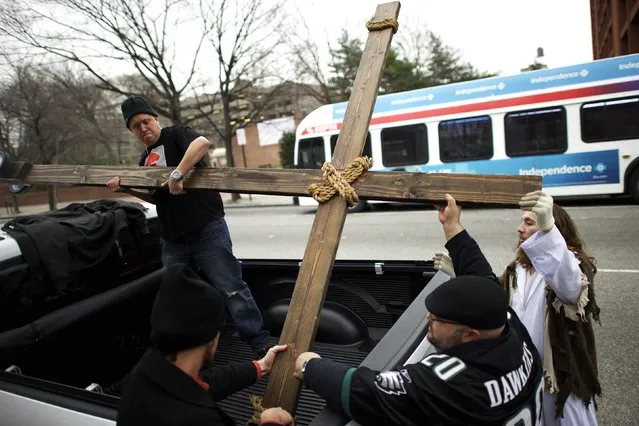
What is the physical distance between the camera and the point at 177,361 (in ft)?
4.42

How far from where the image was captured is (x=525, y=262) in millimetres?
2250

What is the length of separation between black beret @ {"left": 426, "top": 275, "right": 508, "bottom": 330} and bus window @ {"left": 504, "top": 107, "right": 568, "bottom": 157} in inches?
449

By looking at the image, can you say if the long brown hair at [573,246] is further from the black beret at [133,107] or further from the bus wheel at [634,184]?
the bus wheel at [634,184]

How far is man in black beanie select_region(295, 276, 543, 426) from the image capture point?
3.97 feet

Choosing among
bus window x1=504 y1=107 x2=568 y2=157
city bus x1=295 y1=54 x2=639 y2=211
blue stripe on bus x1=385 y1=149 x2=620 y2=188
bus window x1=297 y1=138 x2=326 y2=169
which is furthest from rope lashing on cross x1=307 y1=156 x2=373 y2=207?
bus window x1=297 y1=138 x2=326 y2=169

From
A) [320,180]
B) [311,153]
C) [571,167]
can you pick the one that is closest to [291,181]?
[320,180]

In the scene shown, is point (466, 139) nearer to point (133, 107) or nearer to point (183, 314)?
point (133, 107)

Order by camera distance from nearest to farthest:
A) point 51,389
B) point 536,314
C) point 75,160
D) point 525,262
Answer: point 51,389 < point 536,314 < point 525,262 < point 75,160

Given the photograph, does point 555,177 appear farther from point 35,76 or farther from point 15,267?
point 35,76

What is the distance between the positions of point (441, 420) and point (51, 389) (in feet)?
5.47

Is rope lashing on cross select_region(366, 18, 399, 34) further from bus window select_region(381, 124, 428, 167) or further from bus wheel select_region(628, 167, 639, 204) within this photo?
bus window select_region(381, 124, 428, 167)

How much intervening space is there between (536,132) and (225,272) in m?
10.8

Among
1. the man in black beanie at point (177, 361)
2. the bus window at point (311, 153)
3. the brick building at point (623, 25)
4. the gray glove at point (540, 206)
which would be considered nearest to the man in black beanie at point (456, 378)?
the man in black beanie at point (177, 361)

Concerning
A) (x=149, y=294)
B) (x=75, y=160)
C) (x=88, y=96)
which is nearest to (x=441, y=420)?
(x=149, y=294)
